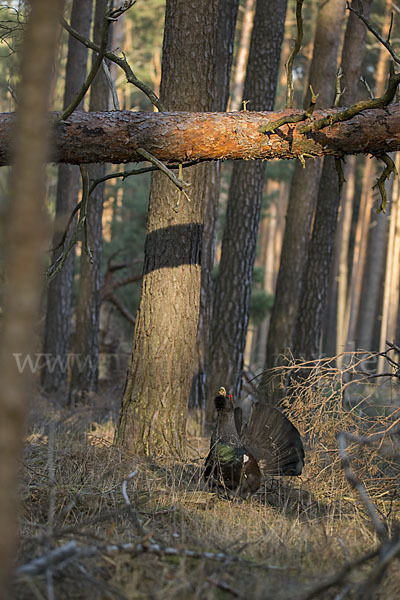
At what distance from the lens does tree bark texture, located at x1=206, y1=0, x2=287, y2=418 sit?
10.6 meters

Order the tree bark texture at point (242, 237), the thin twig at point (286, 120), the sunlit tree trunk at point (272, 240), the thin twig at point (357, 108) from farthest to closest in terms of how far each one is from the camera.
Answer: the sunlit tree trunk at point (272, 240) < the tree bark texture at point (242, 237) < the thin twig at point (286, 120) < the thin twig at point (357, 108)

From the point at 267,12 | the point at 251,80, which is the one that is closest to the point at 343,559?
the point at 251,80

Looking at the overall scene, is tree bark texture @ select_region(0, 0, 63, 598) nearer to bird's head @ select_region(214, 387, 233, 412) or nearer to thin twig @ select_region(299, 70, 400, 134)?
thin twig @ select_region(299, 70, 400, 134)

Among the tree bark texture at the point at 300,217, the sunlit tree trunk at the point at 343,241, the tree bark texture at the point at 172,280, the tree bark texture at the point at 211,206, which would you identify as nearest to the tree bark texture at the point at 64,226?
the tree bark texture at the point at 211,206

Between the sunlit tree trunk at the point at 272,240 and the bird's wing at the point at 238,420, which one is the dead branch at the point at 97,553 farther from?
the sunlit tree trunk at the point at 272,240

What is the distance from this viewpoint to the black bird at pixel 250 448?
19.1 feet

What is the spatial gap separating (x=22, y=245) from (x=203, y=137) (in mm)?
3358

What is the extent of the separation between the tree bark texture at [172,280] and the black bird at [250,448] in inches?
28.3

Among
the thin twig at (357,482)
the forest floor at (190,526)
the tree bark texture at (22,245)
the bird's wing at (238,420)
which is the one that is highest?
the tree bark texture at (22,245)

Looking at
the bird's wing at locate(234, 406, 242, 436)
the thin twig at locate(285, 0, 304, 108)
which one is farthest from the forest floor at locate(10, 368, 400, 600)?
the thin twig at locate(285, 0, 304, 108)

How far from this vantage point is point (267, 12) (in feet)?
35.7

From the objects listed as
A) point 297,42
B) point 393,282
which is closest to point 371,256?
point 393,282

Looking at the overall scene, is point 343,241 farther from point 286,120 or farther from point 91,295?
point 286,120

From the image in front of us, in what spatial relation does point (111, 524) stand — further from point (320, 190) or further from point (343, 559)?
point (320, 190)
